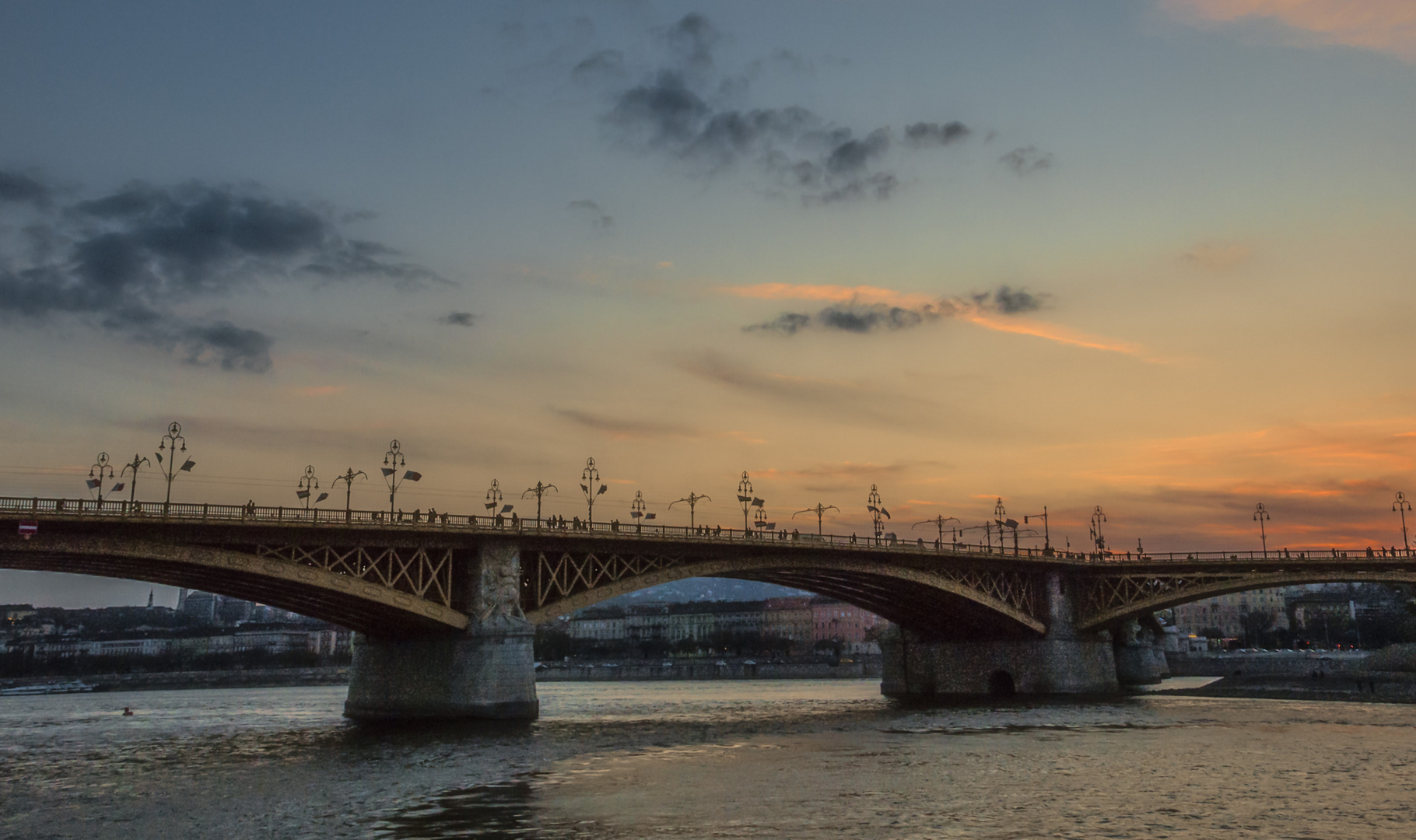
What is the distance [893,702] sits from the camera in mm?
90312

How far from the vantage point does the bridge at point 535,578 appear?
53844mm

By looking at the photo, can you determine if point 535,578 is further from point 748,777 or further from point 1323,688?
point 1323,688

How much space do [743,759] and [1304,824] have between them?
22782 millimetres

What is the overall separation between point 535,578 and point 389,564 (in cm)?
1052

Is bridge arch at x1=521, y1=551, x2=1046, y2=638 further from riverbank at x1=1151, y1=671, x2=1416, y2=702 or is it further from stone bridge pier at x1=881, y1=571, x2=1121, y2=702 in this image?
riverbank at x1=1151, y1=671, x2=1416, y2=702

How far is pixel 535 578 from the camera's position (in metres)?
67.5

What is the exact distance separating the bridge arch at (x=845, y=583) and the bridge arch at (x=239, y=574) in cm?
762

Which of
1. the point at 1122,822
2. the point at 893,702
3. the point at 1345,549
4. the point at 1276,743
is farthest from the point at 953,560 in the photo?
the point at 1122,822

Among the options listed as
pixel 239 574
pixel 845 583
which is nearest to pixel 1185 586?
pixel 845 583

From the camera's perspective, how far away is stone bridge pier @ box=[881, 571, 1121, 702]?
90.4 m

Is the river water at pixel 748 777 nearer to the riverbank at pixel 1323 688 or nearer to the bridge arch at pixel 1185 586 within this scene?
the riverbank at pixel 1323 688

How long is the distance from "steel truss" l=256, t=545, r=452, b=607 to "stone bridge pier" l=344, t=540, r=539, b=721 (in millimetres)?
1492

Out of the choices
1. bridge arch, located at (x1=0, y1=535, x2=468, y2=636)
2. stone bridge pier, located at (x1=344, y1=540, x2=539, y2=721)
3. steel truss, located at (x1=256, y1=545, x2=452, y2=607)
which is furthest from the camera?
stone bridge pier, located at (x1=344, y1=540, x2=539, y2=721)

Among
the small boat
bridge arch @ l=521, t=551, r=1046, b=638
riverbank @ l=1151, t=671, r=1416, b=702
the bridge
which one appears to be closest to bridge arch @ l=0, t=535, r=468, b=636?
the bridge
